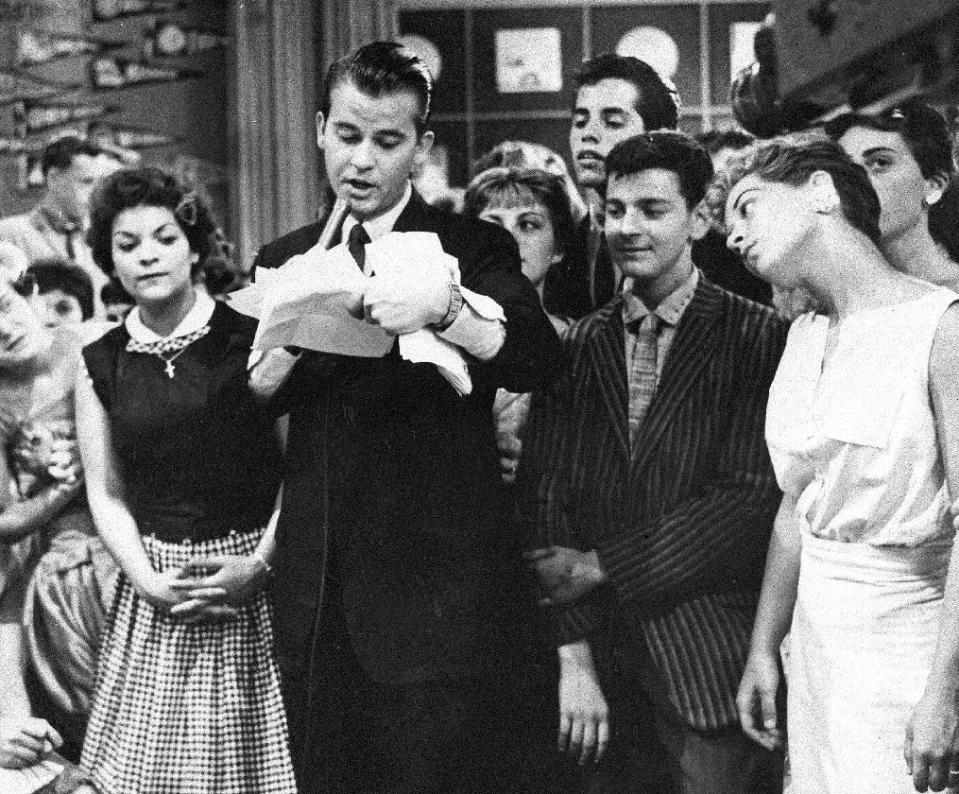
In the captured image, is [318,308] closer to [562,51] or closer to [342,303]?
[342,303]

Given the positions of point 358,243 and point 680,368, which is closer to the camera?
point 358,243

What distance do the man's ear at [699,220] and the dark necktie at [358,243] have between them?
0.67 m

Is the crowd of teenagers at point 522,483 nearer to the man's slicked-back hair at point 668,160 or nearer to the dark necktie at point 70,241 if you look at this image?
the man's slicked-back hair at point 668,160

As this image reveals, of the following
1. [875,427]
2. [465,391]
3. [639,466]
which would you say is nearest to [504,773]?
[639,466]

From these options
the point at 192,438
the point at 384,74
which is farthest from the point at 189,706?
the point at 384,74

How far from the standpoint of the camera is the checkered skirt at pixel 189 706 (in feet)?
7.97

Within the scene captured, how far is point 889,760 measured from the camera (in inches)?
73.3

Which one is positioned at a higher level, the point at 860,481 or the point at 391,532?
the point at 860,481

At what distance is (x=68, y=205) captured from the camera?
3.39 metres

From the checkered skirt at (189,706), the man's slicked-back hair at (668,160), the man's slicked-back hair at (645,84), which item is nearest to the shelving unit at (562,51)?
the man's slicked-back hair at (645,84)

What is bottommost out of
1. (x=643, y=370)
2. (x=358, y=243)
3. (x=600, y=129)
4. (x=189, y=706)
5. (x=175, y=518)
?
(x=189, y=706)

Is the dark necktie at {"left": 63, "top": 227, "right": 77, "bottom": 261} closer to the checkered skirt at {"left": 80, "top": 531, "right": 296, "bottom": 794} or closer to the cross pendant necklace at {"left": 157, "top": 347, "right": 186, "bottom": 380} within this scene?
the cross pendant necklace at {"left": 157, "top": 347, "right": 186, "bottom": 380}

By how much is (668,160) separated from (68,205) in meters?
1.68

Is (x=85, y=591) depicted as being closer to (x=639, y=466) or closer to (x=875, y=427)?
(x=639, y=466)
